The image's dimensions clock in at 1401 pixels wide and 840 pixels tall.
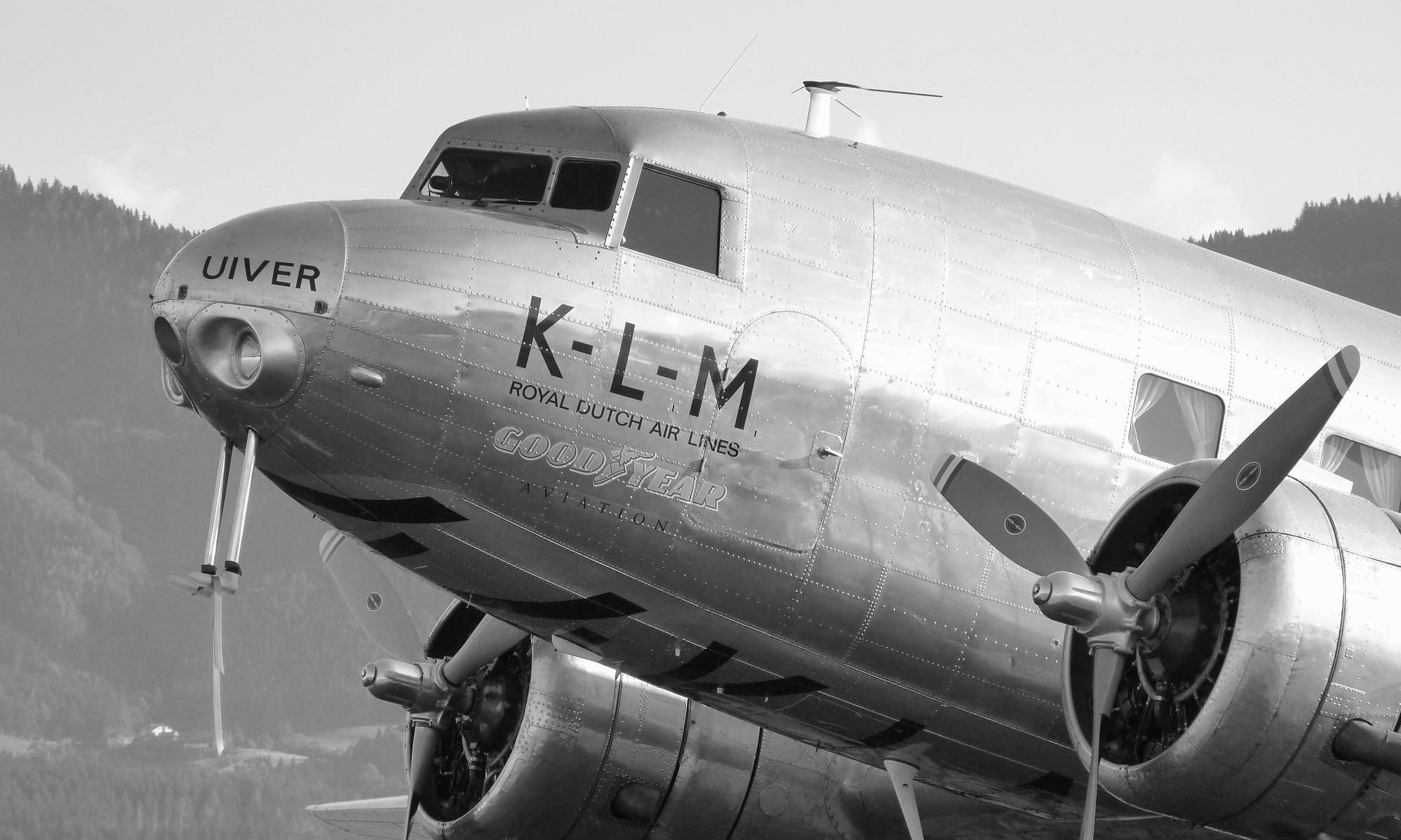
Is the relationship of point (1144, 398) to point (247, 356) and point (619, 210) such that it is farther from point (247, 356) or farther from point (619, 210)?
point (247, 356)

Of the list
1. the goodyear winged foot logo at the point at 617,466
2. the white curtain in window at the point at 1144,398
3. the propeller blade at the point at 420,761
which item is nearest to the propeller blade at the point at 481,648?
the propeller blade at the point at 420,761

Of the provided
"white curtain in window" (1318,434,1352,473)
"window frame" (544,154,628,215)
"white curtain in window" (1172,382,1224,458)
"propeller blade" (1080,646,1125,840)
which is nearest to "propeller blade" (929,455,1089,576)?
"propeller blade" (1080,646,1125,840)

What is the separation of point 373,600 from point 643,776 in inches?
125

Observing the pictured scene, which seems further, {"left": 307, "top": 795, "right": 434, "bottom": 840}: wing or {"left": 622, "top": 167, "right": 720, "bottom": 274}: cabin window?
{"left": 307, "top": 795, "right": 434, "bottom": 840}: wing

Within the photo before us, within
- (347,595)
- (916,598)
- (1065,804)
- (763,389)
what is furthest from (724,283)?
(347,595)

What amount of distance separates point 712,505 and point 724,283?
132cm

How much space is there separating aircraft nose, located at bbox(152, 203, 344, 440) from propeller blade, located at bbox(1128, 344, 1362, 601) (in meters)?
4.84

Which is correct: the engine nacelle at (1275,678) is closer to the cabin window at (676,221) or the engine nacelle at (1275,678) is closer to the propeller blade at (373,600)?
the cabin window at (676,221)

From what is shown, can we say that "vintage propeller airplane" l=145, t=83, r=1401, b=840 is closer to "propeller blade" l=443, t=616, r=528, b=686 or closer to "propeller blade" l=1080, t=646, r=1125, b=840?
"propeller blade" l=1080, t=646, r=1125, b=840

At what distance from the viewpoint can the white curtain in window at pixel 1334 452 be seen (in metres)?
11.6

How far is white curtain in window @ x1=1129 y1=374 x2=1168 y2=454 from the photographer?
1118 cm

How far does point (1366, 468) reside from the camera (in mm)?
11750

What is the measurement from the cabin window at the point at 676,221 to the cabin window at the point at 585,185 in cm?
17

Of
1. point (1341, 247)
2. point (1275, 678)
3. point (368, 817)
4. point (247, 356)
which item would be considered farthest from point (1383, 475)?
point (1341, 247)
